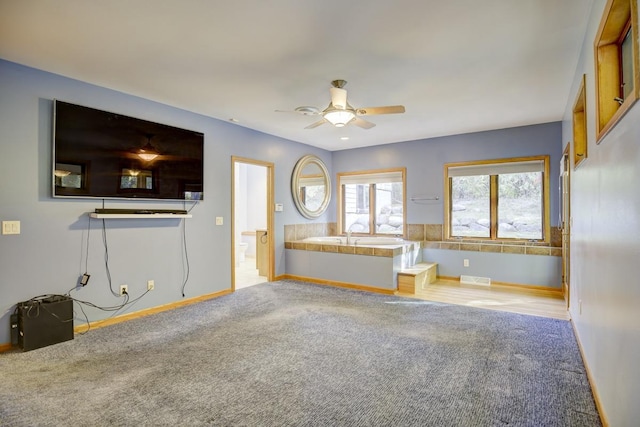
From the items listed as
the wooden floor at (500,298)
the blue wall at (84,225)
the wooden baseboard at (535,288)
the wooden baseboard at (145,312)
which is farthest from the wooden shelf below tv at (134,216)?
the wooden baseboard at (535,288)

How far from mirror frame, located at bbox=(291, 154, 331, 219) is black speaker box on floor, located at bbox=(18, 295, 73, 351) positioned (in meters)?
3.71

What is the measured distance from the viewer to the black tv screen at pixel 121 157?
3246 mm

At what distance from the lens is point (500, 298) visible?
4.59 m

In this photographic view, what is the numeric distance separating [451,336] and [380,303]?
1.25 meters

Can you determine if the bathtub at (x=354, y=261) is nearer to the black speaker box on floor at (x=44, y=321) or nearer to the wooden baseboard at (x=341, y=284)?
the wooden baseboard at (x=341, y=284)

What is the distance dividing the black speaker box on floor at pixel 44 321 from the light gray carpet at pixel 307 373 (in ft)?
0.27

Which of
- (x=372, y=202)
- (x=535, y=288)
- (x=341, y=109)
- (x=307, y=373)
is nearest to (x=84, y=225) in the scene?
(x=307, y=373)

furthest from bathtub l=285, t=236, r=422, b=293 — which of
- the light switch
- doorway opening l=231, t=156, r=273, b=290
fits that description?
the light switch

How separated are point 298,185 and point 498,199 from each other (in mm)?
3353

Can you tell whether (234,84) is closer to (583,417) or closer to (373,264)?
(373,264)

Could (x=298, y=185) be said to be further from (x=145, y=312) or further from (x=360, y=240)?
(x=145, y=312)

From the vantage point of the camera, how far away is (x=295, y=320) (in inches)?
146

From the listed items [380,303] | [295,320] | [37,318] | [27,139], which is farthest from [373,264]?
[27,139]

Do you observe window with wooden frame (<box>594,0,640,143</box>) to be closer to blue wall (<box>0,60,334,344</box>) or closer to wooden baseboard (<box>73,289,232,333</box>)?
blue wall (<box>0,60,334,344</box>)
